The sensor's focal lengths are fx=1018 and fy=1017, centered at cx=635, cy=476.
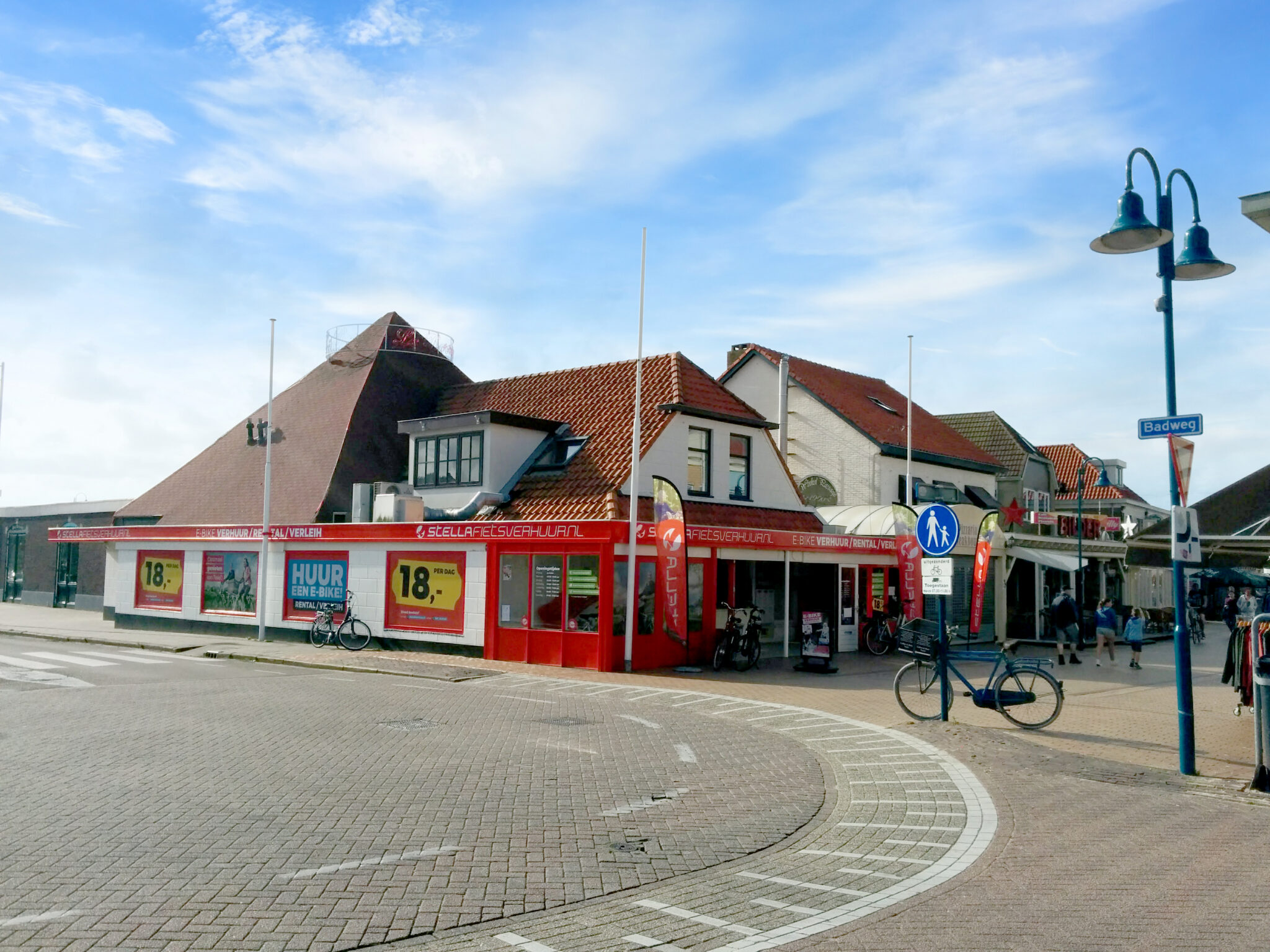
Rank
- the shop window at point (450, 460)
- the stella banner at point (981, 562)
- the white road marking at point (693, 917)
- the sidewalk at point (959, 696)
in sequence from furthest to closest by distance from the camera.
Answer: the shop window at point (450, 460), the stella banner at point (981, 562), the sidewalk at point (959, 696), the white road marking at point (693, 917)

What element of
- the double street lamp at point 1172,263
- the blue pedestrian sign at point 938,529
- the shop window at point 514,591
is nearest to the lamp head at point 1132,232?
the double street lamp at point 1172,263

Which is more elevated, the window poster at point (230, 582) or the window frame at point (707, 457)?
the window frame at point (707, 457)

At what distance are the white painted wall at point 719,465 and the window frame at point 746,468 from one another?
0.02 metres

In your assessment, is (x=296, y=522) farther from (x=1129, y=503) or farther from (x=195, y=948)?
(x=1129, y=503)

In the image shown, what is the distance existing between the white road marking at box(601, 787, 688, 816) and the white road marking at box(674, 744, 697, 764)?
1.45 metres

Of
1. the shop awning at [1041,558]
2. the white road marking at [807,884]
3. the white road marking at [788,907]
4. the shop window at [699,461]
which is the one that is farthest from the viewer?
the shop awning at [1041,558]

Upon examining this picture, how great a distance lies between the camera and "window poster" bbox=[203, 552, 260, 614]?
87.6 feet

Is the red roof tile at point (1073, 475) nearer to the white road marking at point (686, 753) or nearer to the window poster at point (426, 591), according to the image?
the window poster at point (426, 591)

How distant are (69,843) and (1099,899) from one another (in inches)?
270

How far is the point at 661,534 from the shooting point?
1948 centimetres

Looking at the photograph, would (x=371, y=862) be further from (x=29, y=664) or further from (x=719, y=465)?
(x=719, y=465)

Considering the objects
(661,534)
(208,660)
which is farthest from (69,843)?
(208,660)

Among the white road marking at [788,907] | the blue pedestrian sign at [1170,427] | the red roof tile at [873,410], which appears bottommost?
the white road marking at [788,907]

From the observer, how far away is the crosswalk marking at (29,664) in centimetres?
1816
